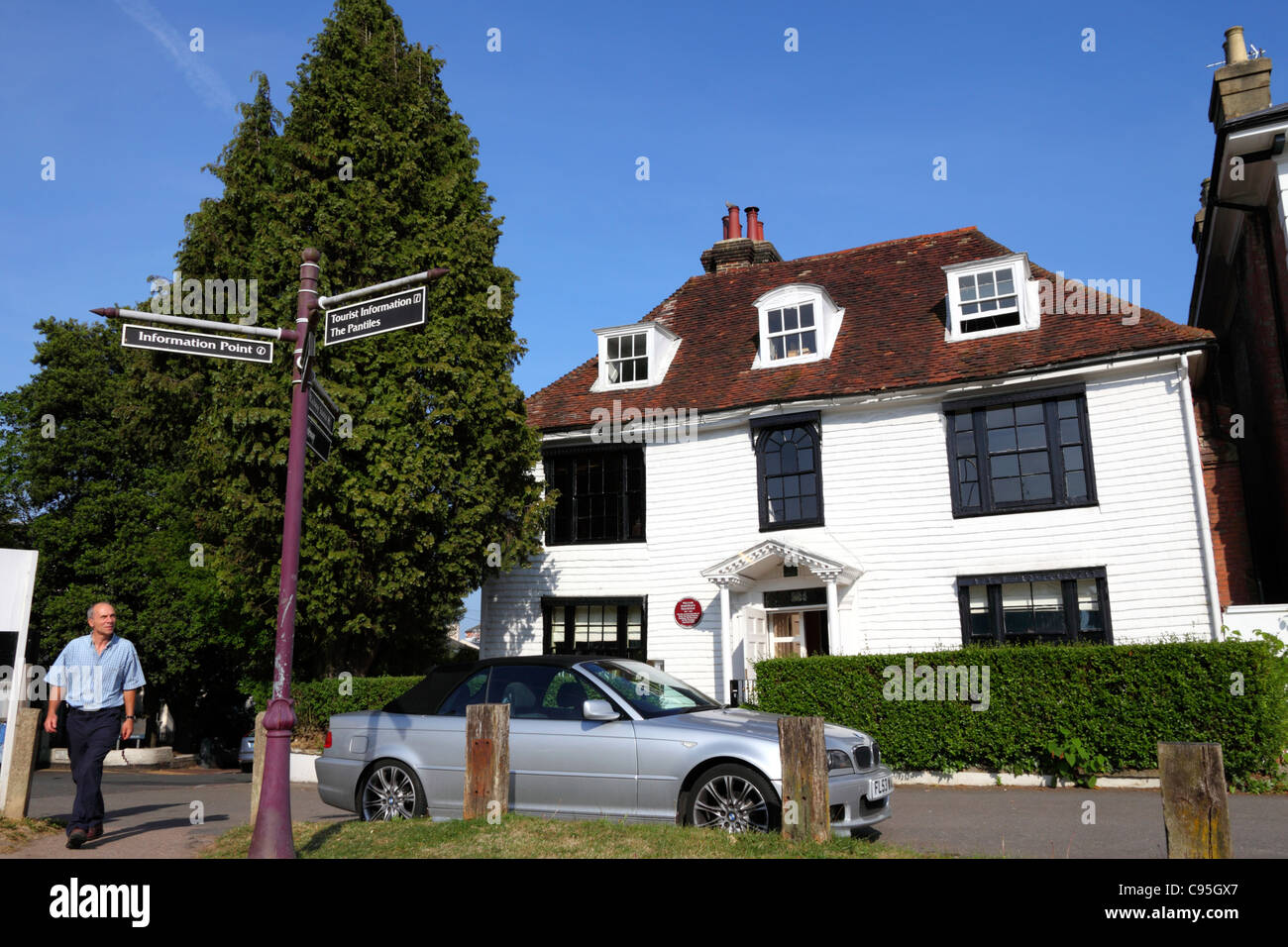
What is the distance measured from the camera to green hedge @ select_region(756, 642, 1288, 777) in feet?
37.7

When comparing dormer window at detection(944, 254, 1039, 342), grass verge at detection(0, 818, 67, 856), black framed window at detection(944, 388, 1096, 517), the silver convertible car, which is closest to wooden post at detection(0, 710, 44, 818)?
grass verge at detection(0, 818, 67, 856)

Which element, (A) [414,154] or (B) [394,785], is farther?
(A) [414,154]

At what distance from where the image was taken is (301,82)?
16.9 metres

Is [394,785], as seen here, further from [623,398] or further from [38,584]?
[38,584]

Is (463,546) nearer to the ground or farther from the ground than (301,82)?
nearer to the ground

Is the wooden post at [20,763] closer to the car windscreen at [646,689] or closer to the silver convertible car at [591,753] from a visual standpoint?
the silver convertible car at [591,753]

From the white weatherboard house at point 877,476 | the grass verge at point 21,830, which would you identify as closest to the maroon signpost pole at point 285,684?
the grass verge at point 21,830

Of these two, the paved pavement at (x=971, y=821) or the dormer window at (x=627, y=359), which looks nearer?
the paved pavement at (x=971, y=821)

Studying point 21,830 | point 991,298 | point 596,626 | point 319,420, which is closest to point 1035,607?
point 991,298

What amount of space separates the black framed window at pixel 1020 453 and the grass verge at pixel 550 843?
1023cm

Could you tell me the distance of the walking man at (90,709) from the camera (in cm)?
774
